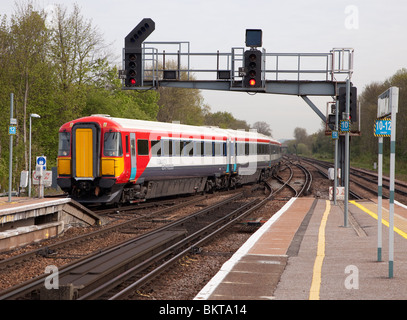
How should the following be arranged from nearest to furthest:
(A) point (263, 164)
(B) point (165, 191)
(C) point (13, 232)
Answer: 1. (C) point (13, 232)
2. (B) point (165, 191)
3. (A) point (263, 164)

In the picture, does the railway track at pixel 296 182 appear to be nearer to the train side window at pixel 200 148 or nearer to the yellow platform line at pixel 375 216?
the train side window at pixel 200 148

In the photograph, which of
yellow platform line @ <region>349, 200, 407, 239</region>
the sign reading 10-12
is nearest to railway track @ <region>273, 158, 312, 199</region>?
yellow platform line @ <region>349, 200, 407, 239</region>

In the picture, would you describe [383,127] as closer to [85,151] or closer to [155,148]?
[85,151]

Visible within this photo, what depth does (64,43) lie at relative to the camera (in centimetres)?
4041

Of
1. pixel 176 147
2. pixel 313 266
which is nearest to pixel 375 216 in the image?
pixel 313 266

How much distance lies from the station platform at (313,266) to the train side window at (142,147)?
7.40m

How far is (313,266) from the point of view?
30.7 ft

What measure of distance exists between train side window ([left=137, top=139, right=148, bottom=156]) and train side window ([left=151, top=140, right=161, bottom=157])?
1.62ft

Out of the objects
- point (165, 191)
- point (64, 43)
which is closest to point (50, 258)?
point (165, 191)

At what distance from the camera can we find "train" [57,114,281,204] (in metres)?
19.7
